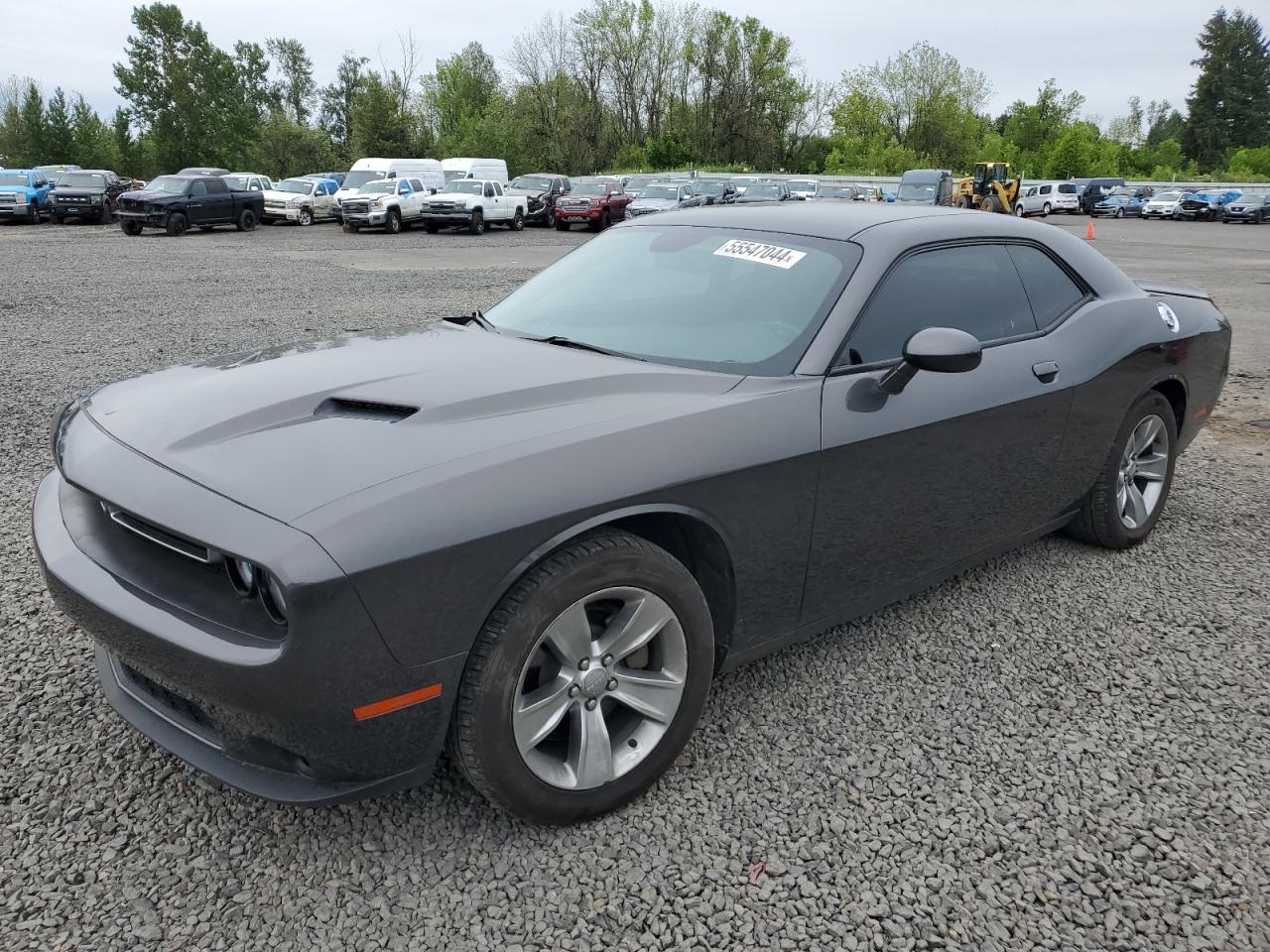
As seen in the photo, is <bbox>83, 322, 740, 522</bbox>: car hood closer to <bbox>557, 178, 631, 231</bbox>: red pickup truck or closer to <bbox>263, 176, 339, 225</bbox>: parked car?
<bbox>557, 178, 631, 231</bbox>: red pickup truck

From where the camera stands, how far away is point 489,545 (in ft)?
6.89

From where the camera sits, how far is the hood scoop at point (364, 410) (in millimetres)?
2449

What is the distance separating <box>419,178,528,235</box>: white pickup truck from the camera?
2716cm

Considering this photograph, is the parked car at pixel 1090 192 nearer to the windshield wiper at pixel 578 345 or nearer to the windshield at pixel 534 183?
the windshield at pixel 534 183

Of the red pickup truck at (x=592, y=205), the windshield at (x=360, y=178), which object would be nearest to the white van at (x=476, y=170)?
the windshield at (x=360, y=178)

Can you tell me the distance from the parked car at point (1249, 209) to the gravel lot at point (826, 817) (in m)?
46.4

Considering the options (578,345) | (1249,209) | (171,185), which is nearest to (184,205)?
(171,185)

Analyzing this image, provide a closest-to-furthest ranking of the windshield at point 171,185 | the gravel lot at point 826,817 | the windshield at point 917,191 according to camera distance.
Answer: the gravel lot at point 826,817
the windshield at point 171,185
the windshield at point 917,191

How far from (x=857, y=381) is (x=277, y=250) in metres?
20.3

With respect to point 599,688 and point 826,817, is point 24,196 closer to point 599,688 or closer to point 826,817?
point 599,688

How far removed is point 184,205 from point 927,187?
22.9 metres

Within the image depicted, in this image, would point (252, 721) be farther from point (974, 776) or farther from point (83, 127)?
point (83, 127)

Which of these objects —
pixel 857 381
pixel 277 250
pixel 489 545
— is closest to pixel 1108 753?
pixel 857 381

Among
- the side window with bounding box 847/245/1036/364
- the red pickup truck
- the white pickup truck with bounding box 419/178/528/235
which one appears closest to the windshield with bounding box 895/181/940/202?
the red pickup truck
